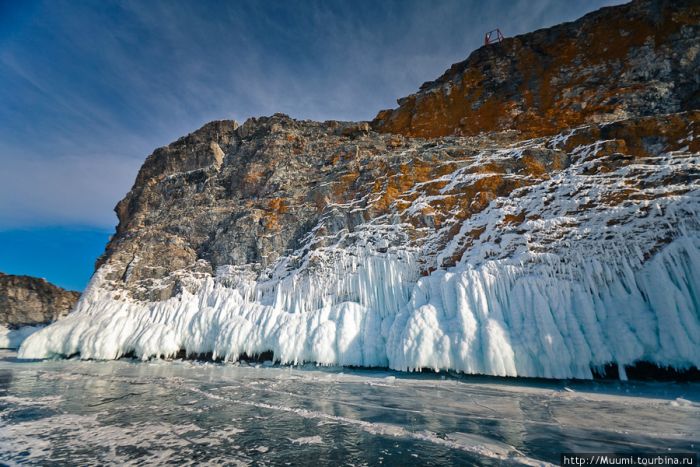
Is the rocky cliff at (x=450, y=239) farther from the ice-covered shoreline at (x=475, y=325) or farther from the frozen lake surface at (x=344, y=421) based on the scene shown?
the frozen lake surface at (x=344, y=421)

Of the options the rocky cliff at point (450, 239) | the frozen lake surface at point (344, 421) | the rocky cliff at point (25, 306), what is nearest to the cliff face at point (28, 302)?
the rocky cliff at point (25, 306)

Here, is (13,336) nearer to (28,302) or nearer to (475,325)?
(28,302)

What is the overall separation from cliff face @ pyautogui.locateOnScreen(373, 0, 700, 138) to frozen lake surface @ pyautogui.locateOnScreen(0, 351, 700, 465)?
21927mm

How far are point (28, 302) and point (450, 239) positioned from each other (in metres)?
65.8

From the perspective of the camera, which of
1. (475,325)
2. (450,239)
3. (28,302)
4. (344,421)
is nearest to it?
(344,421)

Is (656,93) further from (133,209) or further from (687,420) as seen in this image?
(133,209)

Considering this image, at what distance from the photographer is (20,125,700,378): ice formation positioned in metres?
14.5

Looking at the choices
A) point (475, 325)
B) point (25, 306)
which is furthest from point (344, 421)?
point (25, 306)

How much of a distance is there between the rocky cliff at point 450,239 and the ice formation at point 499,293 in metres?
0.09

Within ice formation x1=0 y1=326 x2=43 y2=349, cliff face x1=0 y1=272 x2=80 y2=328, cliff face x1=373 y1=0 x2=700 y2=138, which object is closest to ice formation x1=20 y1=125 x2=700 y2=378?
cliff face x1=373 y1=0 x2=700 y2=138

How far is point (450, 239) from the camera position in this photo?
2262 cm

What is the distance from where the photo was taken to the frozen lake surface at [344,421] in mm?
7348

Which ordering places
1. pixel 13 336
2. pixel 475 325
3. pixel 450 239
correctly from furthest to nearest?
pixel 13 336 < pixel 450 239 < pixel 475 325

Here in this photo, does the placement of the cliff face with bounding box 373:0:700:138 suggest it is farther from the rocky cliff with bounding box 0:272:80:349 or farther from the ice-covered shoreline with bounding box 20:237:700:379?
the rocky cliff with bounding box 0:272:80:349
